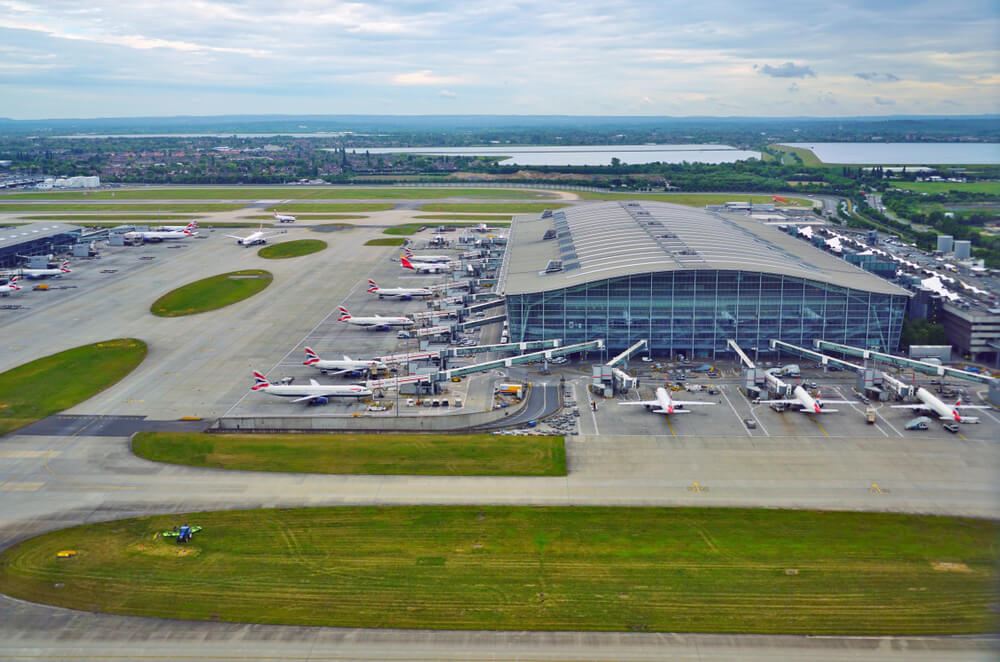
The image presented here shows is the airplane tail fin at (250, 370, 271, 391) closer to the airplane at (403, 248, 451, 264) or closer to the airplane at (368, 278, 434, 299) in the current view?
the airplane at (368, 278, 434, 299)

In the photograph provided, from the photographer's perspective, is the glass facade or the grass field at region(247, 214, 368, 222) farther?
the grass field at region(247, 214, 368, 222)

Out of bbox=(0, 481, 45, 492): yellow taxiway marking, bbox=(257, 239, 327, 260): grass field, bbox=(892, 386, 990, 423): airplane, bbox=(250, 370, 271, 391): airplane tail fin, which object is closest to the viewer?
bbox=(0, 481, 45, 492): yellow taxiway marking

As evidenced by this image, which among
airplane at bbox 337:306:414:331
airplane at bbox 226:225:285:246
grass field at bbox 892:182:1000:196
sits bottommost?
airplane at bbox 337:306:414:331

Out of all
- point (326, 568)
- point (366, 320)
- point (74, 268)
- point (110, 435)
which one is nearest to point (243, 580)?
point (326, 568)

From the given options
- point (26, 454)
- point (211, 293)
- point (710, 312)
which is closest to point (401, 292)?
point (211, 293)

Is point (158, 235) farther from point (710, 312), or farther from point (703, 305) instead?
point (710, 312)

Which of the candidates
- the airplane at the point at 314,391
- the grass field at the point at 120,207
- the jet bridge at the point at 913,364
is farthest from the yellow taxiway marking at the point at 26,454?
the grass field at the point at 120,207

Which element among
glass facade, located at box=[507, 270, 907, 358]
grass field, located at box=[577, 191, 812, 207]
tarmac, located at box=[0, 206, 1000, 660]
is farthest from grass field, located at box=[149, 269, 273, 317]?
grass field, located at box=[577, 191, 812, 207]
